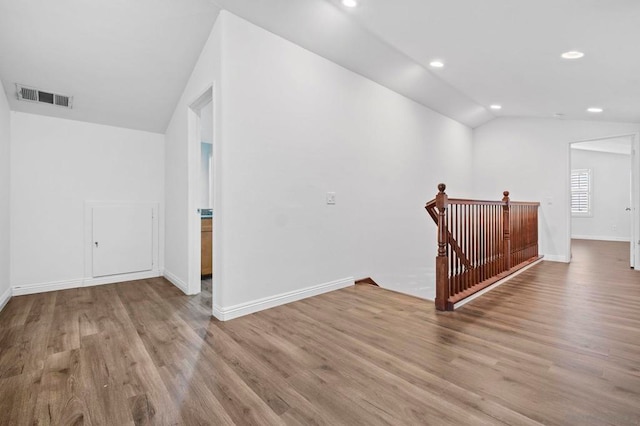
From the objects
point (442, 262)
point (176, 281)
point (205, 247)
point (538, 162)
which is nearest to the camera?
point (442, 262)

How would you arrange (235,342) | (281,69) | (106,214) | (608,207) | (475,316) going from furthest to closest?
1. (608,207)
2. (106,214)
3. (281,69)
4. (475,316)
5. (235,342)

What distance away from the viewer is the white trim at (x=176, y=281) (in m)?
3.44

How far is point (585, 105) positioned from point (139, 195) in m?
6.29

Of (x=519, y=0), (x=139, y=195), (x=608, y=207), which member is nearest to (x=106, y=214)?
(x=139, y=195)

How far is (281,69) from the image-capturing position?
3.03 metres

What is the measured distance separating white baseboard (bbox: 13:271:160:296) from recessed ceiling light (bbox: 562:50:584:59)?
5257mm

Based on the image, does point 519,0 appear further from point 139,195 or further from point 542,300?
point 139,195

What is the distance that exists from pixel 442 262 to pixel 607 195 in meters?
8.91

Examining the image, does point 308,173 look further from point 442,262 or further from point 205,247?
point 205,247

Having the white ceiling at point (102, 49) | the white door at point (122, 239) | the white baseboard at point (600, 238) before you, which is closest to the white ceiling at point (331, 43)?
the white ceiling at point (102, 49)

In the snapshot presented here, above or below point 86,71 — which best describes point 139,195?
below

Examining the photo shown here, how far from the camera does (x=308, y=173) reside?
326cm

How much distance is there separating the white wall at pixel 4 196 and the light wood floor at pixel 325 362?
27 centimetres

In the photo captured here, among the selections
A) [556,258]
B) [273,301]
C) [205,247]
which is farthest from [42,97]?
[556,258]
